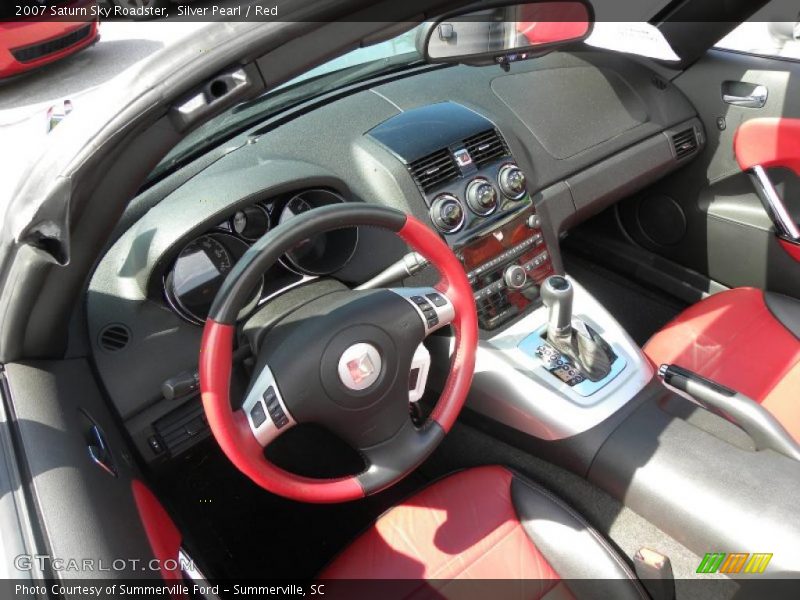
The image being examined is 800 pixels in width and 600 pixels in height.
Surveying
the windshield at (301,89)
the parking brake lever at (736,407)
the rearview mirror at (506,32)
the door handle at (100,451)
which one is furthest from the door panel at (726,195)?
the door handle at (100,451)

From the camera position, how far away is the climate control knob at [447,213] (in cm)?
199

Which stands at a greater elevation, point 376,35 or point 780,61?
point 376,35

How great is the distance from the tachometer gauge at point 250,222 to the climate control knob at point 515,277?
0.77 metres

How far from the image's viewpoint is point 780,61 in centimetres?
244

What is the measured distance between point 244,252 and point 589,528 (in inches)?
41.4

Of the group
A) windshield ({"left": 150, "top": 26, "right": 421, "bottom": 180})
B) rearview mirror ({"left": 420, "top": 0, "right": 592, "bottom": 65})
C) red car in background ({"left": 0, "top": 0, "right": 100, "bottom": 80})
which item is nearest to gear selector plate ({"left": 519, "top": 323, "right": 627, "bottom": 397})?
rearview mirror ({"left": 420, "top": 0, "right": 592, "bottom": 65})

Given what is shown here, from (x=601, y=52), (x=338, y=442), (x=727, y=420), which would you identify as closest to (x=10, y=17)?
(x=601, y=52)

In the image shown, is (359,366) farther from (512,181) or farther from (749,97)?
(749,97)

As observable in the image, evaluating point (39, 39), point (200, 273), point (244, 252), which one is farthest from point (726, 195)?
point (39, 39)

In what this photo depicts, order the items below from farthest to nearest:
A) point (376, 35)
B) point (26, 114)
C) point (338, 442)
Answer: point (26, 114) < point (338, 442) < point (376, 35)

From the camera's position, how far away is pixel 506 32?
196cm

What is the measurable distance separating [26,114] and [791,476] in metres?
5.73

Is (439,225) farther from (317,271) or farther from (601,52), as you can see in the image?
(601,52)
